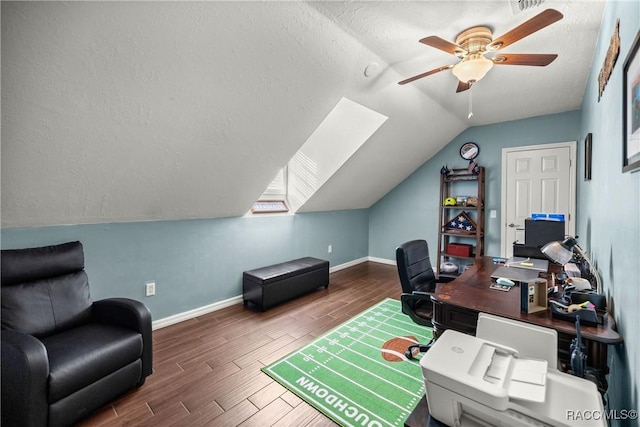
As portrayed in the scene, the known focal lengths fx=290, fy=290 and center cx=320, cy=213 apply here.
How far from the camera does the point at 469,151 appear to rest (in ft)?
15.3

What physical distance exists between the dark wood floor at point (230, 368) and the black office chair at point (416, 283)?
92 cm

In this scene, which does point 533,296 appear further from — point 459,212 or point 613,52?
point 459,212

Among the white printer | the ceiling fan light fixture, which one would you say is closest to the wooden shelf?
the ceiling fan light fixture

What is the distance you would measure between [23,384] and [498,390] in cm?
208

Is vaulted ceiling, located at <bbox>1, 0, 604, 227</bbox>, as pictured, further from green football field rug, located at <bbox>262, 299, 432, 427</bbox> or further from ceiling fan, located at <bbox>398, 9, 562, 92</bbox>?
green football field rug, located at <bbox>262, 299, 432, 427</bbox>

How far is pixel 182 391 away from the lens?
1.99 meters

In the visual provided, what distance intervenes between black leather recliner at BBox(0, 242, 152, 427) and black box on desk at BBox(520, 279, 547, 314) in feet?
7.65

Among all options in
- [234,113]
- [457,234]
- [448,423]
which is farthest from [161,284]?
[457,234]

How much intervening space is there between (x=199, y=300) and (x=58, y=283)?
1.36 meters

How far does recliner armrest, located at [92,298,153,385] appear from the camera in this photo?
200cm

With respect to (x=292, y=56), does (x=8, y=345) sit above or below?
below

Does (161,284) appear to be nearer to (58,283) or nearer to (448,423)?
(58,283)

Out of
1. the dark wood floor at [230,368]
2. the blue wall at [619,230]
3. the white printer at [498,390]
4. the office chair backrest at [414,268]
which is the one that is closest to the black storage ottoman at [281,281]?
the dark wood floor at [230,368]

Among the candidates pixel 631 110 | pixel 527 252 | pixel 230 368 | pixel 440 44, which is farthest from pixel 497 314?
pixel 230 368
